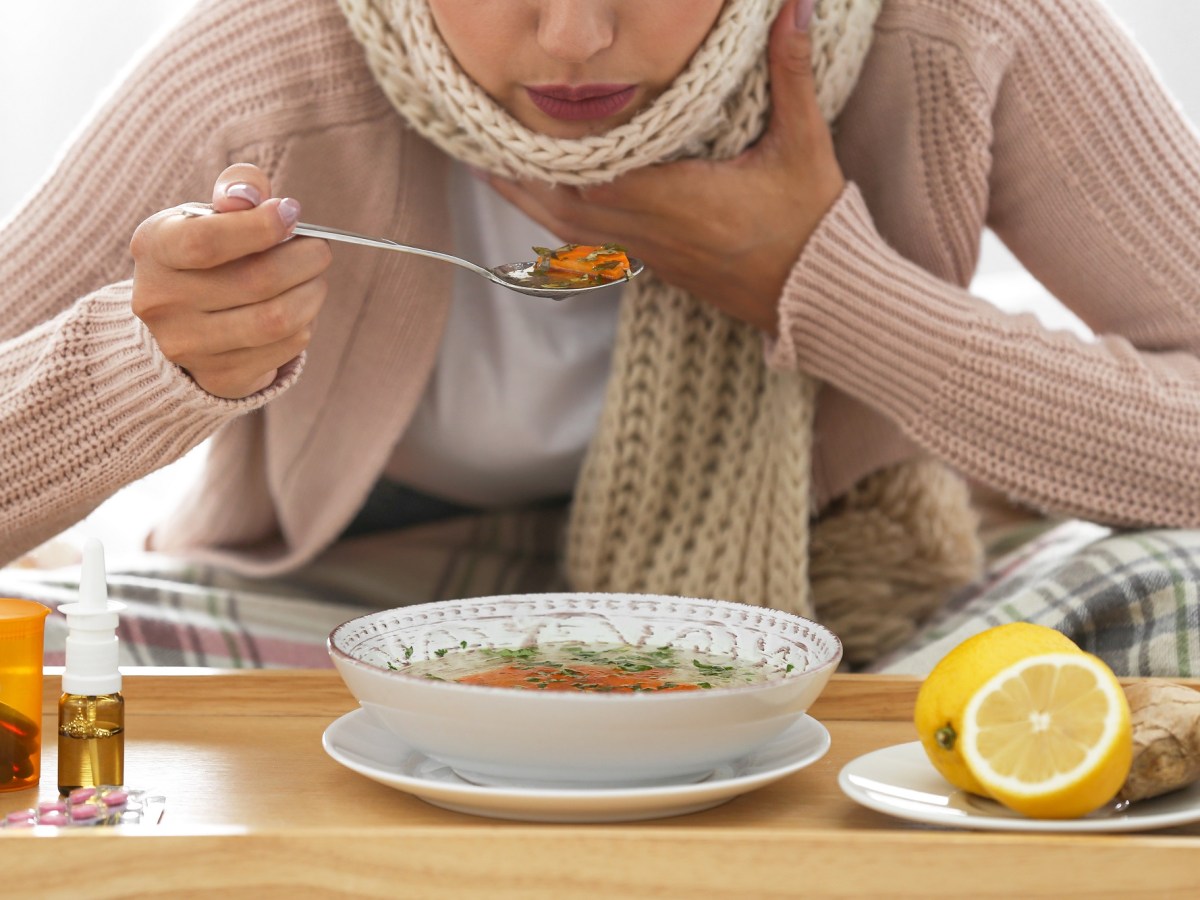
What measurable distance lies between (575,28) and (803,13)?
9.2 inches

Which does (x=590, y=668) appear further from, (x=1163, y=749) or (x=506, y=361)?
(x=506, y=361)

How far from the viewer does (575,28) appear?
2.72 ft

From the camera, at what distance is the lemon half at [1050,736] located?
57cm

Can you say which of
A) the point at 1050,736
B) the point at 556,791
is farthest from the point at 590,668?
the point at 1050,736

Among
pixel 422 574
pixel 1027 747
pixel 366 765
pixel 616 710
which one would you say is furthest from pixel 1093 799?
pixel 422 574

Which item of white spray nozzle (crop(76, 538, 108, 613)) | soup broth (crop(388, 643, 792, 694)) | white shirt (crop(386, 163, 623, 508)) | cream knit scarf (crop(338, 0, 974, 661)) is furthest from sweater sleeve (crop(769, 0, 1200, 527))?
white spray nozzle (crop(76, 538, 108, 613))

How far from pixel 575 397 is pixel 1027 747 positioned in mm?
711

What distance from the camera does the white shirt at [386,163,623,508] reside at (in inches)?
46.3

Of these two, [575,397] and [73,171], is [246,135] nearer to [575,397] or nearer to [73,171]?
[73,171]

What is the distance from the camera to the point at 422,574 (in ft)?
4.35

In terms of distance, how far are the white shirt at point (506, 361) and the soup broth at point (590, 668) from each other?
502mm

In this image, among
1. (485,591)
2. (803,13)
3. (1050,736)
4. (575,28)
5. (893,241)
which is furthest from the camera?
(485,591)

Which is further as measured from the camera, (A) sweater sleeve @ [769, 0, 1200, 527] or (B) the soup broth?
(A) sweater sleeve @ [769, 0, 1200, 527]

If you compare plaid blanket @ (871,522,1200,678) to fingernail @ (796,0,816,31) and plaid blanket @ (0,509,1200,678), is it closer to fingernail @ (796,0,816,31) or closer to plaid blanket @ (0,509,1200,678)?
plaid blanket @ (0,509,1200,678)
